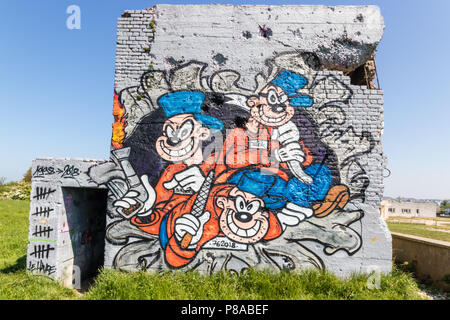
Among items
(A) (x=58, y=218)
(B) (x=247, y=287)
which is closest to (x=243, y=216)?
(B) (x=247, y=287)

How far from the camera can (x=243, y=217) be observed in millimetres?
4125

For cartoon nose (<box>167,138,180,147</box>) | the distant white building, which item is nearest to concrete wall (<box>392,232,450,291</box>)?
cartoon nose (<box>167,138,180,147</box>)

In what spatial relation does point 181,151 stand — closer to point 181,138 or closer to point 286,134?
point 181,138

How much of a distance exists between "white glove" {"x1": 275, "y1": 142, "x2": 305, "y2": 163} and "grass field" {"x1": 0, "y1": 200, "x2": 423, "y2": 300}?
1945mm

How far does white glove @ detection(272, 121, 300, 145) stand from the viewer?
4223 millimetres

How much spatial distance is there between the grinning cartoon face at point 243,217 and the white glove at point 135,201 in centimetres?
120

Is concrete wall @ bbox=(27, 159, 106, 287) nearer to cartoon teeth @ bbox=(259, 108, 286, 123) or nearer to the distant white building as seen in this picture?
cartoon teeth @ bbox=(259, 108, 286, 123)

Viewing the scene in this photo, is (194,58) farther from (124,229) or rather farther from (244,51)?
(124,229)

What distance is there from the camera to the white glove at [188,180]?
13.7 ft

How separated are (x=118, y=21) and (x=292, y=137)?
157 inches

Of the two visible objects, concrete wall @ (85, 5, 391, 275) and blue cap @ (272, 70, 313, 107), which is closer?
concrete wall @ (85, 5, 391, 275)

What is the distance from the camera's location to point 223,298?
348 centimetres

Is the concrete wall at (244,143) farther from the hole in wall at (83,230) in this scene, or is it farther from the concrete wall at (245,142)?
the hole in wall at (83,230)

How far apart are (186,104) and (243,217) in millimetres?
2314
